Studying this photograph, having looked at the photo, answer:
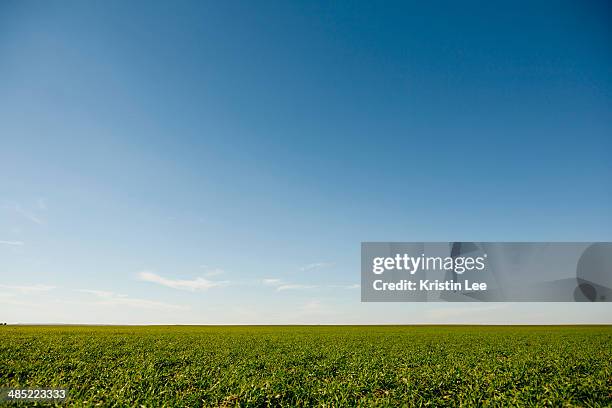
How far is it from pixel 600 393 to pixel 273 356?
16979 millimetres

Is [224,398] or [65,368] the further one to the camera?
[65,368]

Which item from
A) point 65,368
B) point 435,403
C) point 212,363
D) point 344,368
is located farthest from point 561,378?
point 65,368

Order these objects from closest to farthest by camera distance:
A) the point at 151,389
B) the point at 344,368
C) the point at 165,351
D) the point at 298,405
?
the point at 298,405
the point at 151,389
the point at 344,368
the point at 165,351

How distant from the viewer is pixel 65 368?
1845cm

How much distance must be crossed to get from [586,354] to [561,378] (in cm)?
1373

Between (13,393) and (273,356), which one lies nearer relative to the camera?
(13,393)

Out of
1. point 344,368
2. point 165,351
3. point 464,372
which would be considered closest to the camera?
point 464,372

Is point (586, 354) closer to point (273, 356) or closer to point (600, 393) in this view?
point (600, 393)

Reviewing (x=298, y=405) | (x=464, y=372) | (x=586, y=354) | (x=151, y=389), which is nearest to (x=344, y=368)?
(x=464, y=372)

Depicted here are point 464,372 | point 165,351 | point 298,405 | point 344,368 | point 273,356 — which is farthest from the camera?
point 165,351

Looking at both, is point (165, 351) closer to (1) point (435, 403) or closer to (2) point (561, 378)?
(1) point (435, 403)

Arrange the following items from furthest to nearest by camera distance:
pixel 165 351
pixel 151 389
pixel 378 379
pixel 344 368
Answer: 1. pixel 165 351
2. pixel 344 368
3. pixel 378 379
4. pixel 151 389

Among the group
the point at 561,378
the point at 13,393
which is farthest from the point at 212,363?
the point at 561,378

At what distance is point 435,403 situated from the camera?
1272 cm
